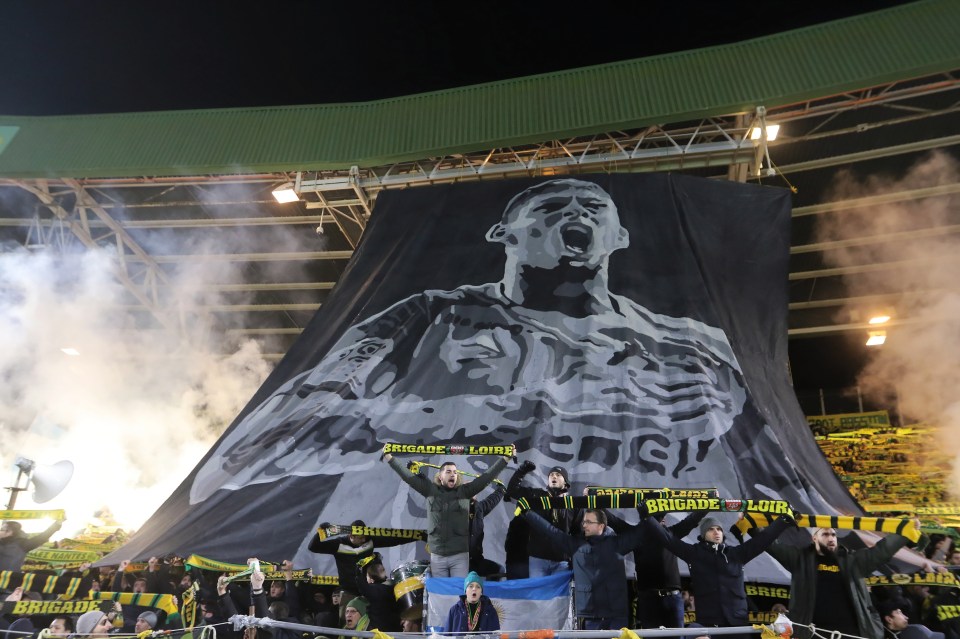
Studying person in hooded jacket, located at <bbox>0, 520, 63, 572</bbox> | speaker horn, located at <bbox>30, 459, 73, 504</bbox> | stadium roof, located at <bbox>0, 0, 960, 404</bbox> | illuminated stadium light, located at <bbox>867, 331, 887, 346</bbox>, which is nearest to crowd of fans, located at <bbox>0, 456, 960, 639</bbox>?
person in hooded jacket, located at <bbox>0, 520, 63, 572</bbox>

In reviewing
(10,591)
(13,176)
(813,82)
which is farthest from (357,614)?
(13,176)

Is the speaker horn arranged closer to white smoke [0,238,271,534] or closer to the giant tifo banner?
the giant tifo banner

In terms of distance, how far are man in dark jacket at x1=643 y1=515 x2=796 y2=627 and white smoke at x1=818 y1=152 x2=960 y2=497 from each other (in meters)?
8.06

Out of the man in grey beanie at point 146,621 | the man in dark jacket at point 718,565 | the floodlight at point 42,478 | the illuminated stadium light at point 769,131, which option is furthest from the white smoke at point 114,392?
the man in dark jacket at point 718,565

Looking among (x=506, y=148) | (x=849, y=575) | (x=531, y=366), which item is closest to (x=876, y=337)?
(x=506, y=148)

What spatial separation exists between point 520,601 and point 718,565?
4.11 feet

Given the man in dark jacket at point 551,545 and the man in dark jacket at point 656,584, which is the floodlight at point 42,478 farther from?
the man in dark jacket at point 656,584

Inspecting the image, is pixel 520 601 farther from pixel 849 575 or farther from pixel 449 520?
pixel 849 575

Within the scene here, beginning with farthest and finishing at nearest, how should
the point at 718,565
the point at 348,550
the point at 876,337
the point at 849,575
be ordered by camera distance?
the point at 876,337 < the point at 348,550 < the point at 718,565 < the point at 849,575

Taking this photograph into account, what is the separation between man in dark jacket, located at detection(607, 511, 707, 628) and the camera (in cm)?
444

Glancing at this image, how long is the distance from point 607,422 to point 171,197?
8530 millimetres

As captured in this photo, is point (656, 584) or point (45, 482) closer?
point (656, 584)

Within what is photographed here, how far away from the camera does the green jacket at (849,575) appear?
3.89m

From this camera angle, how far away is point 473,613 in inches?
160
